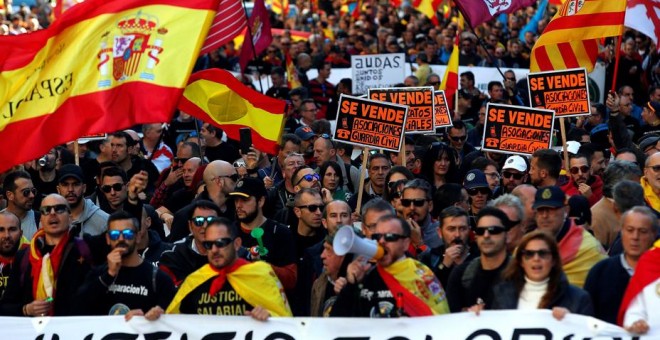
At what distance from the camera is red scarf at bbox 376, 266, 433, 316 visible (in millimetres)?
9398

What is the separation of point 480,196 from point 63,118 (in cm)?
403

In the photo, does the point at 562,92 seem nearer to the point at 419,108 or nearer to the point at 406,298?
the point at 419,108

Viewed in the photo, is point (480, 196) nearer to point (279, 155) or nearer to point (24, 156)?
point (279, 155)

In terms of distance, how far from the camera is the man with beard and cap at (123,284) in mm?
10109

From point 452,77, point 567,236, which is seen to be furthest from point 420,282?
point 452,77

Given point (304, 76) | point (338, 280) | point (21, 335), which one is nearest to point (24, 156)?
point (21, 335)

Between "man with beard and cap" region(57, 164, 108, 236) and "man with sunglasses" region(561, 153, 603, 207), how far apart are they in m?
4.02

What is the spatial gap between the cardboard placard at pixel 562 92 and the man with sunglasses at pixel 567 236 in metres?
5.40

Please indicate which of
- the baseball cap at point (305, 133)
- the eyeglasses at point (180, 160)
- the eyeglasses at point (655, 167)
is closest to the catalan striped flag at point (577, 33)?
the baseball cap at point (305, 133)

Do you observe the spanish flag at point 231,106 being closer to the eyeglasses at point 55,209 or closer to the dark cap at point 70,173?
the dark cap at point 70,173

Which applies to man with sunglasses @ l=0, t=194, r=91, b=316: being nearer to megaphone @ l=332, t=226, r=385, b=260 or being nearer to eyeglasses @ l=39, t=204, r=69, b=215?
eyeglasses @ l=39, t=204, r=69, b=215

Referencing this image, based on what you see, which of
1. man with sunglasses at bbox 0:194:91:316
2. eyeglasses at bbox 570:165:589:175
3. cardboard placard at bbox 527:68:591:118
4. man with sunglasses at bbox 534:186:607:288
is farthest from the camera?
cardboard placard at bbox 527:68:591:118

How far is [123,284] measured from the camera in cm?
1016

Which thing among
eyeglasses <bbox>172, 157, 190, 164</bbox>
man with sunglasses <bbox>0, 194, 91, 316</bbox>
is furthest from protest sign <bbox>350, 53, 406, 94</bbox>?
man with sunglasses <bbox>0, 194, 91, 316</bbox>
